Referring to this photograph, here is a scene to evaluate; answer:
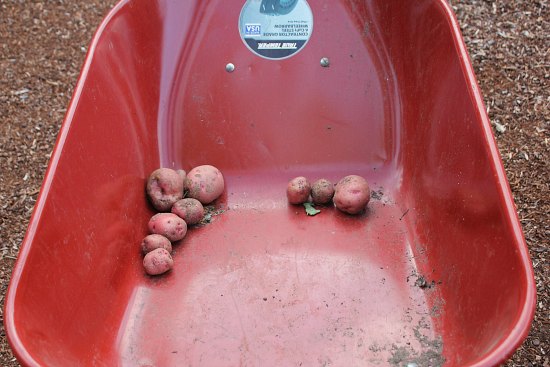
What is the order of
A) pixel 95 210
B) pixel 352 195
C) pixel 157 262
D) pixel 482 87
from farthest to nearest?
pixel 482 87, pixel 352 195, pixel 157 262, pixel 95 210

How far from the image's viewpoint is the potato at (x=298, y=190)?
72.1 inches

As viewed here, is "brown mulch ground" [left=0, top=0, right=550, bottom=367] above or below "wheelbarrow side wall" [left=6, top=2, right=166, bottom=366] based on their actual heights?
below

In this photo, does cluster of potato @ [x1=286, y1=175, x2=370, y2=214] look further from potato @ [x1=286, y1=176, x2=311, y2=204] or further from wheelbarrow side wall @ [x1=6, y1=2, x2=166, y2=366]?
wheelbarrow side wall @ [x1=6, y1=2, x2=166, y2=366]

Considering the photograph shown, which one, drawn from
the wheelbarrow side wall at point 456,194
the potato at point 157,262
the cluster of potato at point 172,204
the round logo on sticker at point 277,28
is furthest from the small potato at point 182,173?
the wheelbarrow side wall at point 456,194

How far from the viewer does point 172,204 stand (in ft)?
5.92

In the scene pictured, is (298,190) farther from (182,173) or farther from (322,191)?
(182,173)

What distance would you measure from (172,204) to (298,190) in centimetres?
37

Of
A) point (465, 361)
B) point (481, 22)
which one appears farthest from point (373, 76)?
point (481, 22)

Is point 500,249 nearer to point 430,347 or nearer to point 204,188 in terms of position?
point 430,347

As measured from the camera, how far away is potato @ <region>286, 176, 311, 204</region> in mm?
1832

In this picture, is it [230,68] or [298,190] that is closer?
[298,190]

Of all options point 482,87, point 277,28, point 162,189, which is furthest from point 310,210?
point 482,87

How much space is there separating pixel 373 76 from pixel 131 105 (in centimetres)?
74

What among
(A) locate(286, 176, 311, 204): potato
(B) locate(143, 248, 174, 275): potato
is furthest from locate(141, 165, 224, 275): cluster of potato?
(A) locate(286, 176, 311, 204): potato
